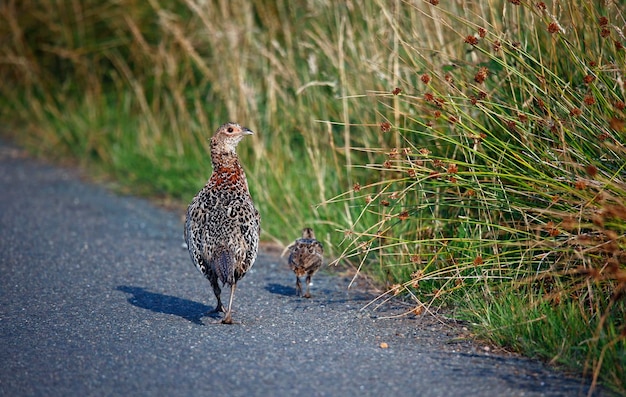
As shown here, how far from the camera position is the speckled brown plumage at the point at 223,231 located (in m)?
6.46

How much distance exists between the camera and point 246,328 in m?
6.32

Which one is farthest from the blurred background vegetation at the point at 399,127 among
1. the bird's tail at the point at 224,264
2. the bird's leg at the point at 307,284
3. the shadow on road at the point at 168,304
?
the shadow on road at the point at 168,304

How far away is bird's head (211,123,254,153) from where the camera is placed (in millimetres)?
7266

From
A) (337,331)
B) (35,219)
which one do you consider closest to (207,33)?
(35,219)

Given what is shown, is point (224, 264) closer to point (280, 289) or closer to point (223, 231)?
point (223, 231)

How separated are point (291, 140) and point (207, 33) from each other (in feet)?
5.81

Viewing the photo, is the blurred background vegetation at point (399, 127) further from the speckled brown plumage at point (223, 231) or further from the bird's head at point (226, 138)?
the bird's head at point (226, 138)

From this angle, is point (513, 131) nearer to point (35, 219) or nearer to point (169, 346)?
point (169, 346)

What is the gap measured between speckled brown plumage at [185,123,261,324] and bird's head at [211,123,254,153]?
20 centimetres

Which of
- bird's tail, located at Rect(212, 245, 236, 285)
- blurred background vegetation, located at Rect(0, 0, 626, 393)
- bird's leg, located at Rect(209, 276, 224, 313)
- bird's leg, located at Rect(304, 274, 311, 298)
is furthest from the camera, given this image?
bird's leg, located at Rect(304, 274, 311, 298)

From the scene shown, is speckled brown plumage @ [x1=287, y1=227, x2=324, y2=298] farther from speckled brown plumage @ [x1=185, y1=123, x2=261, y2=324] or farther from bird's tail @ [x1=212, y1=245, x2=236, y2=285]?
bird's tail @ [x1=212, y1=245, x2=236, y2=285]

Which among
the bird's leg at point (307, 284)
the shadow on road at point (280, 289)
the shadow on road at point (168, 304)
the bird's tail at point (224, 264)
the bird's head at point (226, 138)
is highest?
the bird's head at point (226, 138)

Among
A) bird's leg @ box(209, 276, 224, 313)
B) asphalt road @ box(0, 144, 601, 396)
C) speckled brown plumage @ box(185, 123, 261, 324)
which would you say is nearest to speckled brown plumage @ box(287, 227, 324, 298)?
asphalt road @ box(0, 144, 601, 396)

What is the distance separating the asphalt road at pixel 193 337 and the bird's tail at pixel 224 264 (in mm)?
336
